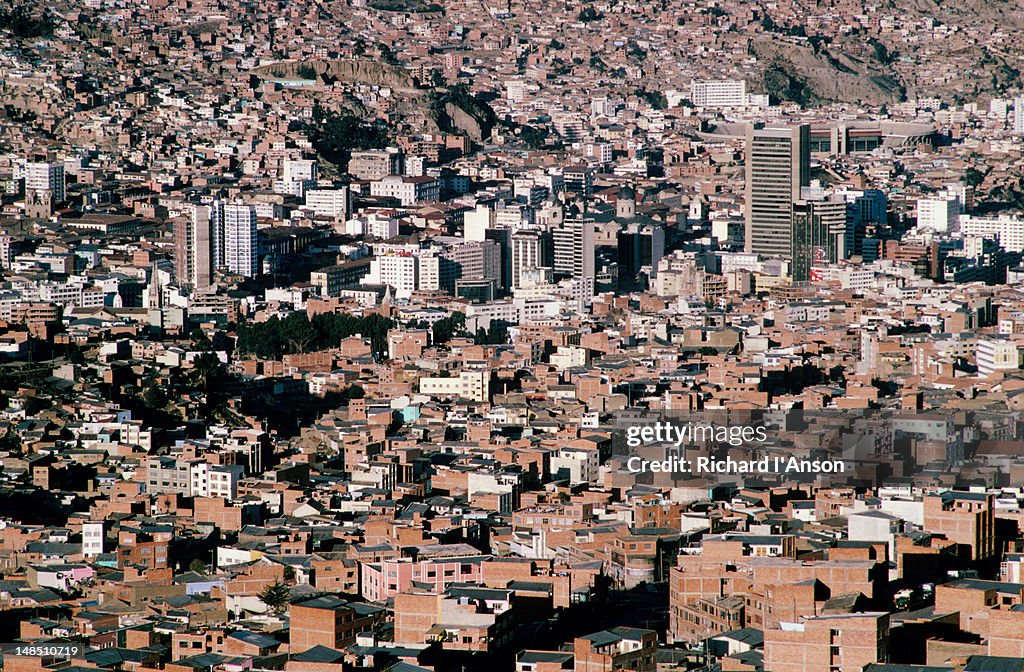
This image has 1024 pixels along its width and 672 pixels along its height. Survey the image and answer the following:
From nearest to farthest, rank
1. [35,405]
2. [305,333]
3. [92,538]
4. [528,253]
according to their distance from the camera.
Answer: [92,538]
[35,405]
[305,333]
[528,253]

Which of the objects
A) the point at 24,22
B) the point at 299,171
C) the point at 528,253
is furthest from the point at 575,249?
the point at 24,22

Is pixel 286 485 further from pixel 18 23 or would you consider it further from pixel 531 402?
pixel 18 23

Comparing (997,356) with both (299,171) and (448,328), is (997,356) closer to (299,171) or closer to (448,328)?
(448,328)

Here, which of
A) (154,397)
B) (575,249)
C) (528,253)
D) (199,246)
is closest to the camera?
(154,397)

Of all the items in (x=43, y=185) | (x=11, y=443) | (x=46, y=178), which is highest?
(x=46, y=178)

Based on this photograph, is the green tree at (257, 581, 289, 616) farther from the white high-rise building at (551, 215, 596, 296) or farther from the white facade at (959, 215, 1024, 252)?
the white facade at (959, 215, 1024, 252)

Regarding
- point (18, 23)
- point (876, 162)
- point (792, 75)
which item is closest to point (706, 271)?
point (876, 162)

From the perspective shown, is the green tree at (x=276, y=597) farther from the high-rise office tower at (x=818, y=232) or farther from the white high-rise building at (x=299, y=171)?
the white high-rise building at (x=299, y=171)

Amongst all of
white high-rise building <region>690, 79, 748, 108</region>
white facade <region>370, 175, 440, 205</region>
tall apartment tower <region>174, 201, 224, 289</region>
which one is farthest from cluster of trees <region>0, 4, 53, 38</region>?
tall apartment tower <region>174, 201, 224, 289</region>
